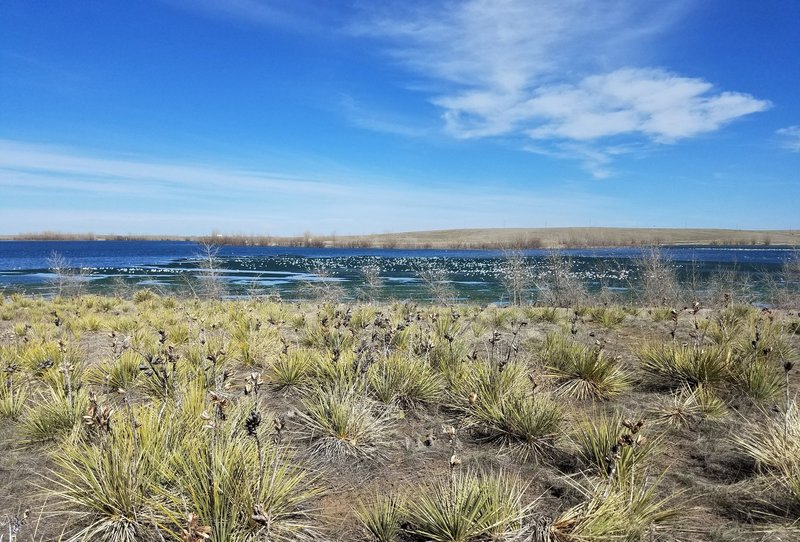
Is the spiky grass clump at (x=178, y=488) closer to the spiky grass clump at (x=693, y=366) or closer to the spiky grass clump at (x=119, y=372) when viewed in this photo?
the spiky grass clump at (x=119, y=372)

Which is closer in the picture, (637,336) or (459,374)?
(459,374)

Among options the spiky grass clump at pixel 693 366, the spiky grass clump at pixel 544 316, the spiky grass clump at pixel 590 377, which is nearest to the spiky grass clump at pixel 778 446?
the spiky grass clump at pixel 693 366

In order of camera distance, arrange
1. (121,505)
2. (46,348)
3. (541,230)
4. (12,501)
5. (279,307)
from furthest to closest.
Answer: (541,230), (279,307), (46,348), (12,501), (121,505)

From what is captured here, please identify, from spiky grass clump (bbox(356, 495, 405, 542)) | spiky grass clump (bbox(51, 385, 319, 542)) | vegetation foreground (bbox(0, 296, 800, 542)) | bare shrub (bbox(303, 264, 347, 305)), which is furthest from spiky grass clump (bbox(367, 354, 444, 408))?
bare shrub (bbox(303, 264, 347, 305))

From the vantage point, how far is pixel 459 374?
6309mm

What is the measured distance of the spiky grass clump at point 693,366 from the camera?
6.16m

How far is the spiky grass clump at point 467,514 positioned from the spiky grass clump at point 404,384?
7.63 ft

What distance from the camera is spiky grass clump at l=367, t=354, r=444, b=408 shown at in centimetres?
584

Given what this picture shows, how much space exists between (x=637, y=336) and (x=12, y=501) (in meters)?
10.9

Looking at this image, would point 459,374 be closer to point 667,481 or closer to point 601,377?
point 601,377

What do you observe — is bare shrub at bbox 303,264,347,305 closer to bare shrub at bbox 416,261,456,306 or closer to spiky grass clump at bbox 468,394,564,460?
bare shrub at bbox 416,261,456,306

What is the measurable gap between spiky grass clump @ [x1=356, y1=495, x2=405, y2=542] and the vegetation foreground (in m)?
0.02

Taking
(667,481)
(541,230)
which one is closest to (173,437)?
(667,481)

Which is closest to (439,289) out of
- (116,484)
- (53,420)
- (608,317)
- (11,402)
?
(608,317)
